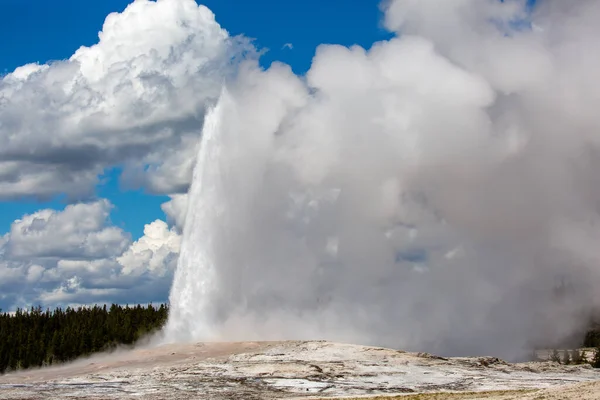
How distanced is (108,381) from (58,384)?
320cm

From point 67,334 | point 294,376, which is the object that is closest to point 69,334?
point 67,334

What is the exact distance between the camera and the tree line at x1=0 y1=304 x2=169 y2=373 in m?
108

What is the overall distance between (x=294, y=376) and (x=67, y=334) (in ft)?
247

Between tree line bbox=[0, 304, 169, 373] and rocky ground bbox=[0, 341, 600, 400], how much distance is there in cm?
5157

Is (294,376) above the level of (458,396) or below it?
above

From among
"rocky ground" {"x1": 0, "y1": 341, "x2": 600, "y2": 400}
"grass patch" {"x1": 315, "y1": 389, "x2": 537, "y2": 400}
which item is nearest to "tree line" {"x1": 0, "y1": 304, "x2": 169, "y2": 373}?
"rocky ground" {"x1": 0, "y1": 341, "x2": 600, "y2": 400}

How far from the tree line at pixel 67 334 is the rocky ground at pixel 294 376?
169ft

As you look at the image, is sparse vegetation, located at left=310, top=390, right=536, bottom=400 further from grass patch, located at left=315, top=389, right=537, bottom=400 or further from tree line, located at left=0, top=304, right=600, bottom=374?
tree line, located at left=0, top=304, right=600, bottom=374

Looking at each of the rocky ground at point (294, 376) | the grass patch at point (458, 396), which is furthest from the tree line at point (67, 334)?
the grass patch at point (458, 396)

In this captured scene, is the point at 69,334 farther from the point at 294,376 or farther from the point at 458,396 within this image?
the point at 458,396

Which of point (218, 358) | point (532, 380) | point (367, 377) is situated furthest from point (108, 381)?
point (532, 380)

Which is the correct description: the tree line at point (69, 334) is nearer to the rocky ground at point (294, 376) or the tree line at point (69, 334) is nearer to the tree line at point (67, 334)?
the tree line at point (67, 334)

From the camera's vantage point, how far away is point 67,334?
371 ft

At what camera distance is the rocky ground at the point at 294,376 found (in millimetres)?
41438
